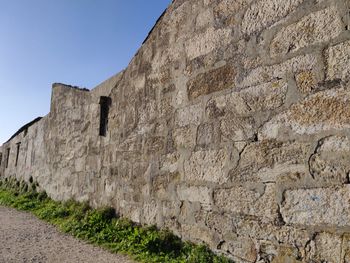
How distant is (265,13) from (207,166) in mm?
1282

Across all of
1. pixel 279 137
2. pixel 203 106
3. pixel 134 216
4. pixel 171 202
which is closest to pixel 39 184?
pixel 134 216

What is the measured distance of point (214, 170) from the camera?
9.36 feet

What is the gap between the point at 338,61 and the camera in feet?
6.98

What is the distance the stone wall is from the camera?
212 centimetres

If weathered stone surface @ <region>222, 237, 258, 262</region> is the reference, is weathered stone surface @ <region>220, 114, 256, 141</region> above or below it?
above

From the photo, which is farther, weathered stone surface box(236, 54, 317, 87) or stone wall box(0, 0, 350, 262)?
weathered stone surface box(236, 54, 317, 87)

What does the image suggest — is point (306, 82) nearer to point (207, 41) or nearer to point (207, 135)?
point (207, 135)

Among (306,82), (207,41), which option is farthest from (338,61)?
(207,41)

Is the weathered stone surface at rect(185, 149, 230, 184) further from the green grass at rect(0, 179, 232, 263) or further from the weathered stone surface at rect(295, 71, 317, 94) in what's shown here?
the weathered stone surface at rect(295, 71, 317, 94)

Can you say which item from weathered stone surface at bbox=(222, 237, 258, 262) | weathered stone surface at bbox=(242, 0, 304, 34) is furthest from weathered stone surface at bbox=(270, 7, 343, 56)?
weathered stone surface at bbox=(222, 237, 258, 262)

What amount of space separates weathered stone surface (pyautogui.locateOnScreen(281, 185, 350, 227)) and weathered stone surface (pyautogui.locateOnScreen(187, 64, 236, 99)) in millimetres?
1041

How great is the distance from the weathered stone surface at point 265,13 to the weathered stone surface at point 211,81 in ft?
1.16

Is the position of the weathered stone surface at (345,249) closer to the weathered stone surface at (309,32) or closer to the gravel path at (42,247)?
the weathered stone surface at (309,32)

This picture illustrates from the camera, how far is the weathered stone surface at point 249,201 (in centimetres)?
237
